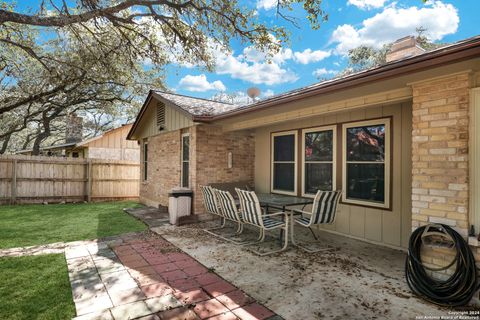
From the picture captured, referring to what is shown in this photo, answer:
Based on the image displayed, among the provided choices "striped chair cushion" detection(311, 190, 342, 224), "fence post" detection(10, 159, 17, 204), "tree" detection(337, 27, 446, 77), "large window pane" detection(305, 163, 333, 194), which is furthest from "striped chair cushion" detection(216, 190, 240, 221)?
"tree" detection(337, 27, 446, 77)

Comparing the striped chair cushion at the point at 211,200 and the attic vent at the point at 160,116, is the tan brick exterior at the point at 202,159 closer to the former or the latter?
the attic vent at the point at 160,116

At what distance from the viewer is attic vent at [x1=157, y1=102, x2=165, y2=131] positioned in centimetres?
951

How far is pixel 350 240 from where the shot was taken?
563 centimetres

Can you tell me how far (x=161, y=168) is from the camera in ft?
32.1

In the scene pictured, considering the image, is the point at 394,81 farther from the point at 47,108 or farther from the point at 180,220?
the point at 47,108

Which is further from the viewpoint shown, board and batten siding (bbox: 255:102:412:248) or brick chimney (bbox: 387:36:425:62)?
brick chimney (bbox: 387:36:425:62)

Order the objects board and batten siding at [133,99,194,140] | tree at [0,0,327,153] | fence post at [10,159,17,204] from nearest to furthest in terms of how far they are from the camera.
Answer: tree at [0,0,327,153] → board and batten siding at [133,99,194,140] → fence post at [10,159,17,204]

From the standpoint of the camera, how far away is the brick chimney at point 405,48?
5.42m

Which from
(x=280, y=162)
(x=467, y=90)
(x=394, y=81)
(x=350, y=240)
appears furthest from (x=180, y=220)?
(x=467, y=90)

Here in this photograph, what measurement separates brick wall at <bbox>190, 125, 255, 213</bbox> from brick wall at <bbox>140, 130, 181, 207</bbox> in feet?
4.14

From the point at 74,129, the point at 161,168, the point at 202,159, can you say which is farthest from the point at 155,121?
the point at 74,129

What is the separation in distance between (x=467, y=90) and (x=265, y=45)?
16.9ft

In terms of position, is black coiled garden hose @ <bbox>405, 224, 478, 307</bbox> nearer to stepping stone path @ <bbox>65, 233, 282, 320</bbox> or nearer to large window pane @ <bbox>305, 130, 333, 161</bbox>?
stepping stone path @ <bbox>65, 233, 282, 320</bbox>

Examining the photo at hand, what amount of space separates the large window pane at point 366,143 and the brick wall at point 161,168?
5099mm
